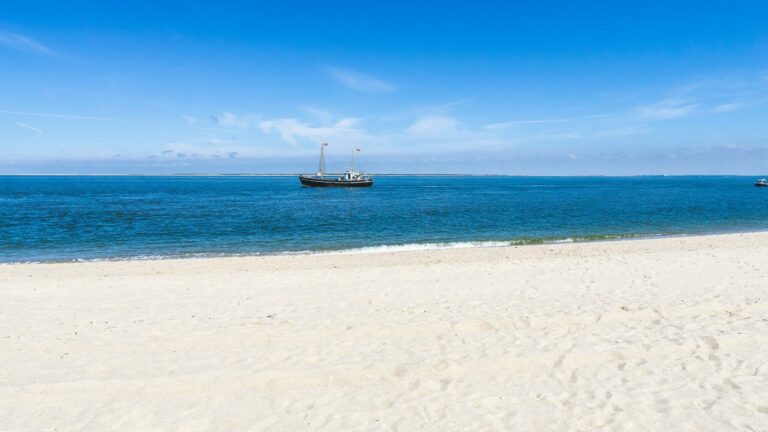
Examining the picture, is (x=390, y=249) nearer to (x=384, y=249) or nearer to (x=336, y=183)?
(x=384, y=249)

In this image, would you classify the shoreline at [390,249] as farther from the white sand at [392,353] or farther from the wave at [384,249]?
the white sand at [392,353]

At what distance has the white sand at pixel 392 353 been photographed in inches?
227

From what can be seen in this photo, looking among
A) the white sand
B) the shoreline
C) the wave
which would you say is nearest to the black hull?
the wave

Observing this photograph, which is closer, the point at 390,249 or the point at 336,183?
the point at 390,249

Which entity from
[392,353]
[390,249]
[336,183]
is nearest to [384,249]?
[390,249]

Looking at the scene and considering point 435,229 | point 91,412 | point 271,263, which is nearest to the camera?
point 91,412

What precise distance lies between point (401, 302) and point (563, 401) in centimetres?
559

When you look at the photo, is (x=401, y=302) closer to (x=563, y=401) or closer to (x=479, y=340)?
(x=479, y=340)

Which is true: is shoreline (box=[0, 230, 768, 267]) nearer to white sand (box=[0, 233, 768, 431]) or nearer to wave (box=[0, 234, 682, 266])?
wave (box=[0, 234, 682, 266])

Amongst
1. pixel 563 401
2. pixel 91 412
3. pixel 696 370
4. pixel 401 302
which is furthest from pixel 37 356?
pixel 696 370

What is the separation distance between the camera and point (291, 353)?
25.4ft

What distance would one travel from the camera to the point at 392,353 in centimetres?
772

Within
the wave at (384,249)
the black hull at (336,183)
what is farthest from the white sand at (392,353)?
the black hull at (336,183)

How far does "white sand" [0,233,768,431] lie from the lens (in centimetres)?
576
